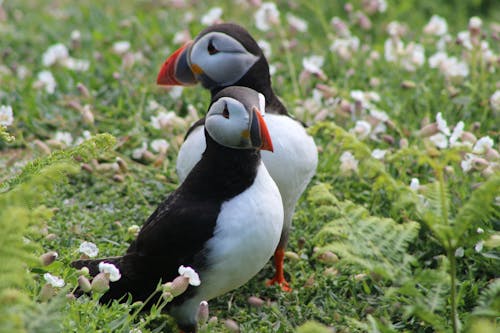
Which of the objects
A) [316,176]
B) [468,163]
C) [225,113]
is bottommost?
[316,176]

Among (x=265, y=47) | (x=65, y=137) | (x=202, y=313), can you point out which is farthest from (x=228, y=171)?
(x=265, y=47)

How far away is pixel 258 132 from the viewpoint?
3.65m

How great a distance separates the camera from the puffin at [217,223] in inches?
145

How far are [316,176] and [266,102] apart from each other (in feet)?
3.65

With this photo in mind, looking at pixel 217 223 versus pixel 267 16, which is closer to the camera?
pixel 217 223

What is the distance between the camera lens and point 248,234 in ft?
12.0

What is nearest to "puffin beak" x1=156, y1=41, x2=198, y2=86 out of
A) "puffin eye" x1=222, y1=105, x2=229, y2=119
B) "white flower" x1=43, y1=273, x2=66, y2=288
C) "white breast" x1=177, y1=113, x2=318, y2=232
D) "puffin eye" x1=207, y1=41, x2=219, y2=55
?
"puffin eye" x1=207, y1=41, x2=219, y2=55

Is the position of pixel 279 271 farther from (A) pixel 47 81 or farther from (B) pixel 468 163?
(A) pixel 47 81

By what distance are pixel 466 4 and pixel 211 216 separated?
6.38m

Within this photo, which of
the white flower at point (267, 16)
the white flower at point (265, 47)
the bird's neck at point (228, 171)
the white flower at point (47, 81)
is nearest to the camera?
the bird's neck at point (228, 171)

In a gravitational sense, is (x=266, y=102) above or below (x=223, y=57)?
below

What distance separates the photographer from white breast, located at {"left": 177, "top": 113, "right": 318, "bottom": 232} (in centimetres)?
426

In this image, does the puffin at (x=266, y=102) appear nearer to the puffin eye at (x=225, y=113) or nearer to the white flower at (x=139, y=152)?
the puffin eye at (x=225, y=113)

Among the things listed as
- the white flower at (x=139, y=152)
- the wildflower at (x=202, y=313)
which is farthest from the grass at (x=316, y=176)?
the wildflower at (x=202, y=313)
